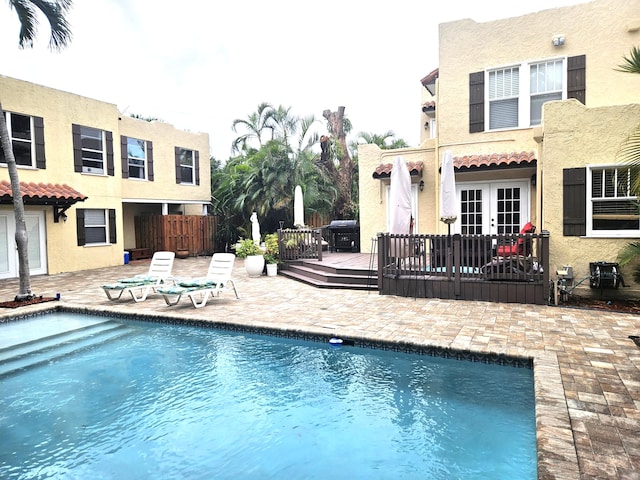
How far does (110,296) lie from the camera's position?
10742 mm

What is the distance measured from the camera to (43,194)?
47.0 feet

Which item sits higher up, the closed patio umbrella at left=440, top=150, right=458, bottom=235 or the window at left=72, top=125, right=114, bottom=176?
the window at left=72, top=125, right=114, bottom=176

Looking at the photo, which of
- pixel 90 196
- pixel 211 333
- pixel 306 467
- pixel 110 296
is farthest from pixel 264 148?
pixel 306 467

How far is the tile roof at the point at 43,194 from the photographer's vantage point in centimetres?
1362

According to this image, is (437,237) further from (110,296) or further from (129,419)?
(110,296)

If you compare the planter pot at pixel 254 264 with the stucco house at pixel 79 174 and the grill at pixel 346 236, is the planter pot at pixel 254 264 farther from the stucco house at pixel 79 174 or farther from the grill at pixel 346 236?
the stucco house at pixel 79 174

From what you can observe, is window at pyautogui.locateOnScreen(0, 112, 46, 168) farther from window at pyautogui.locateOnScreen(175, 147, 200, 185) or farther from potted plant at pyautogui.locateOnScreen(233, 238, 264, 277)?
potted plant at pyautogui.locateOnScreen(233, 238, 264, 277)

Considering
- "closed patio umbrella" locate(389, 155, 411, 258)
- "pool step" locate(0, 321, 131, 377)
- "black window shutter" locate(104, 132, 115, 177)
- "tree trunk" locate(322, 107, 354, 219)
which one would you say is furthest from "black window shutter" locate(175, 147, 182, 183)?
"closed patio umbrella" locate(389, 155, 411, 258)

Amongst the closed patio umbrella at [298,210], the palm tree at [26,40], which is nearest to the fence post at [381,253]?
the closed patio umbrella at [298,210]

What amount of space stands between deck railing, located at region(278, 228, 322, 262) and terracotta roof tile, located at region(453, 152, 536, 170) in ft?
17.1

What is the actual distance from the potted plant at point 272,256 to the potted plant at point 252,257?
24 cm

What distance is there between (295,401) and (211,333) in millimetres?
3229

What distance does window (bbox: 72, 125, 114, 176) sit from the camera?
17.0 metres

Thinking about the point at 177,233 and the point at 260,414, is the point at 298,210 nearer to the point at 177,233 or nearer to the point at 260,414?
the point at 177,233
